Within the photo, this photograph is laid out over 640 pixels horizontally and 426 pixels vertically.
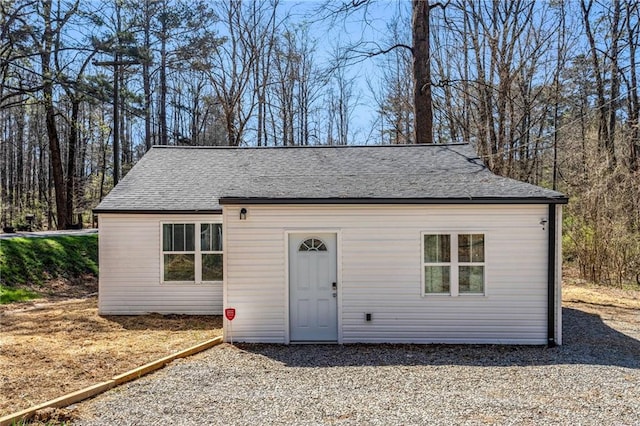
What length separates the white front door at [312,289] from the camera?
8062 millimetres

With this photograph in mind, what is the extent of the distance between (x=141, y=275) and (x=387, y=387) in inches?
262

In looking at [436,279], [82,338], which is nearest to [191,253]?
[82,338]

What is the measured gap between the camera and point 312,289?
26.5 feet

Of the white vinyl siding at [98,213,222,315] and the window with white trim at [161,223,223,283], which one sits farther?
the window with white trim at [161,223,223,283]

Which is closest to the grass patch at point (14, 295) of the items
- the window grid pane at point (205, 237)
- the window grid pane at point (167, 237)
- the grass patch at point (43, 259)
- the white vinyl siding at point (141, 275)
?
the grass patch at point (43, 259)

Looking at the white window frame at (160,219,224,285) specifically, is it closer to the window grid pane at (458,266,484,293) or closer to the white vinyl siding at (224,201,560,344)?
the white vinyl siding at (224,201,560,344)

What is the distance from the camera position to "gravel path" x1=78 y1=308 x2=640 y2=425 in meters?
4.77

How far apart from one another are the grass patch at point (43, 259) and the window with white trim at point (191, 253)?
6.10 m

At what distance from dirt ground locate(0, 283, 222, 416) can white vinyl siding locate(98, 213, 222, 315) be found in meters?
0.26

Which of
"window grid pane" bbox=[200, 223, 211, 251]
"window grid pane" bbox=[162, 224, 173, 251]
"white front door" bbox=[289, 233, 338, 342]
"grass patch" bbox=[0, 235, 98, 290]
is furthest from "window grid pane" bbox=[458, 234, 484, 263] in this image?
"grass patch" bbox=[0, 235, 98, 290]

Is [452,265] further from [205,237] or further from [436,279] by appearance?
[205,237]

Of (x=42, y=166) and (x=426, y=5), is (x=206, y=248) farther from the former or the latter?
(x=42, y=166)

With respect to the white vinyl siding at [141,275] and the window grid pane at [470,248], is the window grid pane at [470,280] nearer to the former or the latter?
the window grid pane at [470,248]

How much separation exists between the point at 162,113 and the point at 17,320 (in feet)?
71.9
